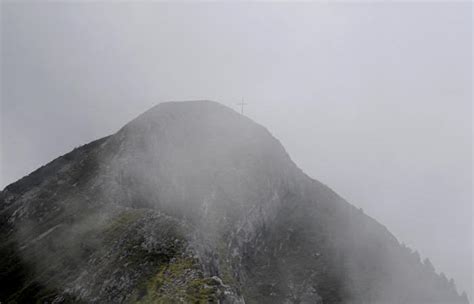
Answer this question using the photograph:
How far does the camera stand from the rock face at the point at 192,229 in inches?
2208

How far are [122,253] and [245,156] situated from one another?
54.3 metres

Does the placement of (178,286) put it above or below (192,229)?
below

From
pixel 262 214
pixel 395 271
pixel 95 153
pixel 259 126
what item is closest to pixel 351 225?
pixel 395 271

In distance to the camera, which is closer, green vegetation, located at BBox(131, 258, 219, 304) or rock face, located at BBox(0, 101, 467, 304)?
green vegetation, located at BBox(131, 258, 219, 304)

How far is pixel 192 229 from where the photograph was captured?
199 feet

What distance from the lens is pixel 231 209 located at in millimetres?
91062

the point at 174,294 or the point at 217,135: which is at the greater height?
the point at 217,135

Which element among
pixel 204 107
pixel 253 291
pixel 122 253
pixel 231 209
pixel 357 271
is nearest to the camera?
pixel 122 253

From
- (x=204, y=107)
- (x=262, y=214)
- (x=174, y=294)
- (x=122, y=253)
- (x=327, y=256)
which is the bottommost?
(x=327, y=256)

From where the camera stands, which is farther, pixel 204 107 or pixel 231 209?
pixel 204 107

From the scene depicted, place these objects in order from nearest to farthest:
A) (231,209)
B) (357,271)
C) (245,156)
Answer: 1. (231,209)
2. (357,271)
3. (245,156)

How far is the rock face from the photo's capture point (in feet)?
184

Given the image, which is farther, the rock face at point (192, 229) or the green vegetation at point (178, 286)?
the rock face at point (192, 229)

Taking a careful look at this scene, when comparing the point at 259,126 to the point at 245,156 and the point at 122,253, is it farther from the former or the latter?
the point at 122,253
